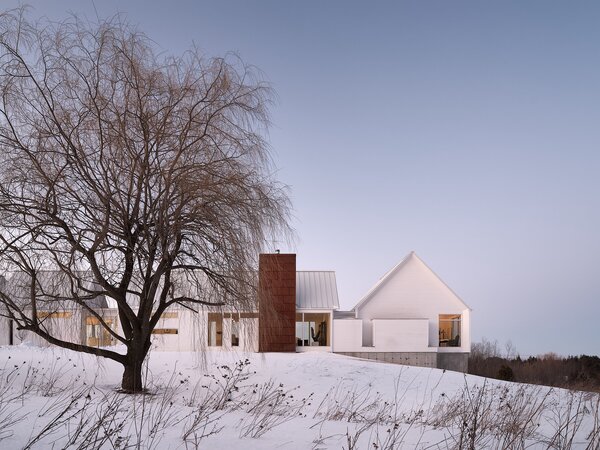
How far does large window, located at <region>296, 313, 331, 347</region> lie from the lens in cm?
2542

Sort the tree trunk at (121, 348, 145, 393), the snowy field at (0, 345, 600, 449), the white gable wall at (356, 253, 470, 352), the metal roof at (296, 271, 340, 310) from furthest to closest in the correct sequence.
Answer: the white gable wall at (356, 253, 470, 352) < the metal roof at (296, 271, 340, 310) < the tree trunk at (121, 348, 145, 393) < the snowy field at (0, 345, 600, 449)

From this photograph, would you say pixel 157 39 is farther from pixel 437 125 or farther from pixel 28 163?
pixel 437 125

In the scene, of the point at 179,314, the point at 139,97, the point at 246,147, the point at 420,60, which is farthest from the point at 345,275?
the point at 139,97

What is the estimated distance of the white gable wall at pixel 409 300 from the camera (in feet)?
84.5

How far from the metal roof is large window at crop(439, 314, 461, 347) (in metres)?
4.85

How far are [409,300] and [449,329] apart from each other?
7.28 feet

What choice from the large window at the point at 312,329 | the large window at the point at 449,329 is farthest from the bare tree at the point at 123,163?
the large window at the point at 449,329

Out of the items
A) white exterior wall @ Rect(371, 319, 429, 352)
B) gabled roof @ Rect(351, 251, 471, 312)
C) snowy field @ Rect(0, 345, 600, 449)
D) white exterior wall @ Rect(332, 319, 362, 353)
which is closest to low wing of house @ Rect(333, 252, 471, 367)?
gabled roof @ Rect(351, 251, 471, 312)

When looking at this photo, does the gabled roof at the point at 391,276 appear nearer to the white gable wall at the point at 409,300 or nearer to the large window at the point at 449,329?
the white gable wall at the point at 409,300

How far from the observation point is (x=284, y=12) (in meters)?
12.9

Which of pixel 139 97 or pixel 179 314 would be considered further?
pixel 179 314

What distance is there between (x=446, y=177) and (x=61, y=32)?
10469mm

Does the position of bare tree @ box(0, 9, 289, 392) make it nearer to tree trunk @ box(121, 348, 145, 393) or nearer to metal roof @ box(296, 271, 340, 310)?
tree trunk @ box(121, 348, 145, 393)

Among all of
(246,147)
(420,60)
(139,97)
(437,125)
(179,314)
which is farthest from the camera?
(179,314)
